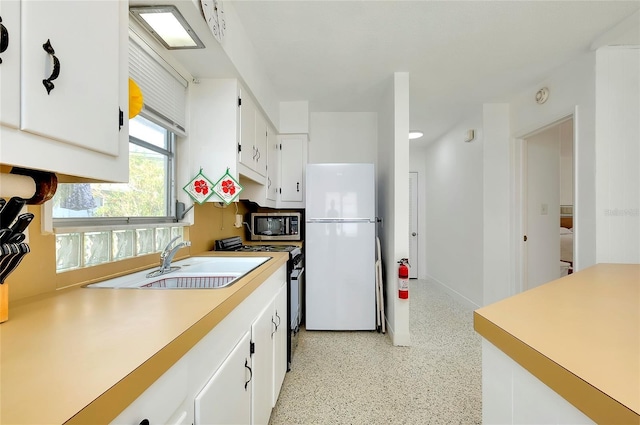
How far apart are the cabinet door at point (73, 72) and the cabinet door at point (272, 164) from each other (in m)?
2.09

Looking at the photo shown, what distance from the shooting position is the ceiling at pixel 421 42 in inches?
71.2

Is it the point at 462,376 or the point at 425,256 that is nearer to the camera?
the point at 462,376

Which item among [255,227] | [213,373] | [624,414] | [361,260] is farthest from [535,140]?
[213,373]

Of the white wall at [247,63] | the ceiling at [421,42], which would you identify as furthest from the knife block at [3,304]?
the ceiling at [421,42]

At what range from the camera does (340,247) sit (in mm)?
2953

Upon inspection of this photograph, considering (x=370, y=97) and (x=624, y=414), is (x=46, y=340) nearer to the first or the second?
(x=624, y=414)

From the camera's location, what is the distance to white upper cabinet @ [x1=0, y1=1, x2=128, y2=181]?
0.61 metres

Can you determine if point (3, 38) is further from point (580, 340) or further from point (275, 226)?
point (275, 226)

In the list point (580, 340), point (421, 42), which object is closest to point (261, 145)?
point (421, 42)

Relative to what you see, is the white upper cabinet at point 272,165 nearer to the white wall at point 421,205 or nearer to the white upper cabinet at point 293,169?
the white upper cabinet at point 293,169

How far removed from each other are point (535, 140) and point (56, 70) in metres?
4.04

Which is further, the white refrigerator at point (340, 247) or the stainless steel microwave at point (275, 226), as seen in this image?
the stainless steel microwave at point (275, 226)

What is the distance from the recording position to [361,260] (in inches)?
115

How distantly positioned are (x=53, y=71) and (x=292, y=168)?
274 centimetres
